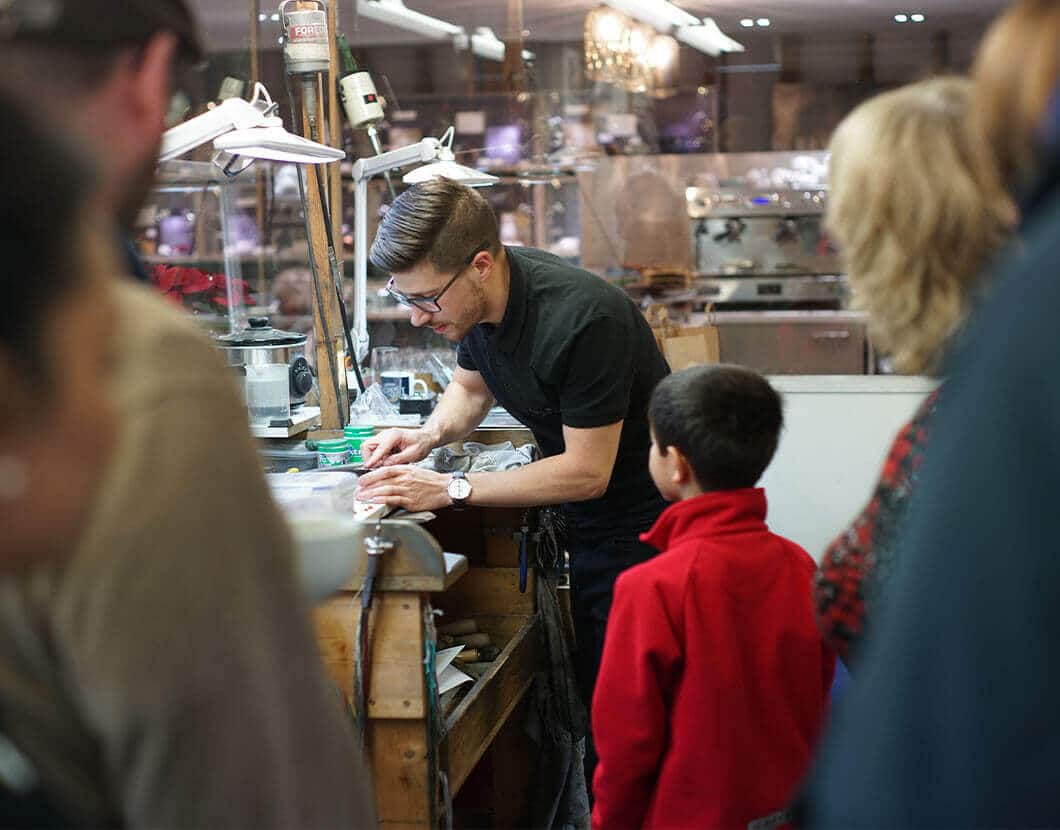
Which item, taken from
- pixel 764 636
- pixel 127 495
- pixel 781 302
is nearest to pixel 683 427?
pixel 764 636

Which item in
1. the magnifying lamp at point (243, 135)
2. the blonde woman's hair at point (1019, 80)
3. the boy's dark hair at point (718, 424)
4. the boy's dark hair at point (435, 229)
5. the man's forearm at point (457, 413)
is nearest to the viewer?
the blonde woman's hair at point (1019, 80)

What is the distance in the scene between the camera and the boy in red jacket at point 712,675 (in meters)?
1.78

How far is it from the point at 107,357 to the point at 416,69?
19.5 ft

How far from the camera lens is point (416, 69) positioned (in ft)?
21.3

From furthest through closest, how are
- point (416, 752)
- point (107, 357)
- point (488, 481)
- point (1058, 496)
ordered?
point (488, 481), point (416, 752), point (107, 357), point (1058, 496)

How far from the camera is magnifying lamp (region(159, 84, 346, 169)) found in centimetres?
236

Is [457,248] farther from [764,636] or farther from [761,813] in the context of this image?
[761,813]

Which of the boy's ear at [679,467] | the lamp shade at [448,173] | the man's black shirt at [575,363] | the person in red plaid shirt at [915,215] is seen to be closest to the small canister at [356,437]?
the man's black shirt at [575,363]

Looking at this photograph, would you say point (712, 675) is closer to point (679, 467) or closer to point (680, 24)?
point (679, 467)

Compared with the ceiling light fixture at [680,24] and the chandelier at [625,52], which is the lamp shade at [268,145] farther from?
the chandelier at [625,52]

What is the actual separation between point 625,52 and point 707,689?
5194mm

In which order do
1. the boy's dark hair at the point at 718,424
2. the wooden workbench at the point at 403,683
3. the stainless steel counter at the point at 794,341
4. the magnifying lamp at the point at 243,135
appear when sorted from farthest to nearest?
1. the stainless steel counter at the point at 794,341
2. the magnifying lamp at the point at 243,135
3. the wooden workbench at the point at 403,683
4. the boy's dark hair at the point at 718,424

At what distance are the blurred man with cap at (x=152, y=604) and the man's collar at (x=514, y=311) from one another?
1.63 meters

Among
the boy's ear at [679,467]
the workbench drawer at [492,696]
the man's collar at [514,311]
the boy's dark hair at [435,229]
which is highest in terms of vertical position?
the boy's dark hair at [435,229]
